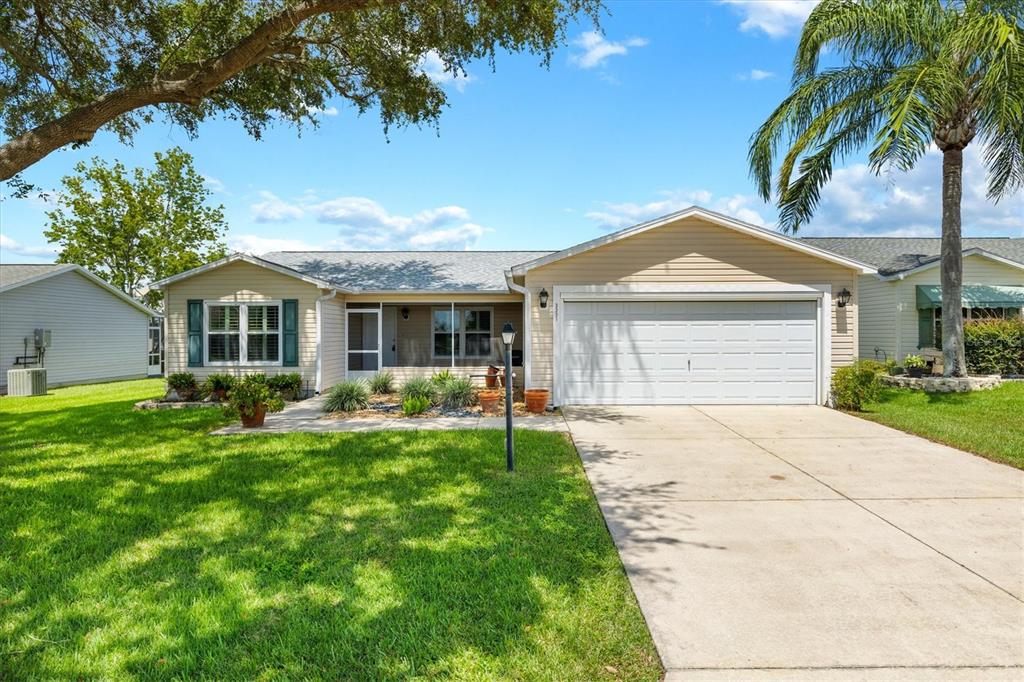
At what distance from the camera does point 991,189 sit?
11.8 meters

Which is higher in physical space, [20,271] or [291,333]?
[20,271]

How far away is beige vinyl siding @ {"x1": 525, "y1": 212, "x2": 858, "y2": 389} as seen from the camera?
10695 millimetres

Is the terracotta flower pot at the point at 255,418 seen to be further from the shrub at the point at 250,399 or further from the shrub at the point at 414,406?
the shrub at the point at 414,406

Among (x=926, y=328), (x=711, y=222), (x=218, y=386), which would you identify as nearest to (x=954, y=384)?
(x=926, y=328)

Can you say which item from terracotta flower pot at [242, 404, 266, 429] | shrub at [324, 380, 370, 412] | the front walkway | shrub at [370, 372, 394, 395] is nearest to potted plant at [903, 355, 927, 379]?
the front walkway

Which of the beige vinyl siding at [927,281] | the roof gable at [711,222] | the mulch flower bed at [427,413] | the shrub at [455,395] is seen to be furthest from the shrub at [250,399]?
the beige vinyl siding at [927,281]

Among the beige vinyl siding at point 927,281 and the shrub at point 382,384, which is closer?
the shrub at point 382,384

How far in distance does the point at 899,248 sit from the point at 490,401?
18.5 meters

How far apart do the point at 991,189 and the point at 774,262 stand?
614 cm

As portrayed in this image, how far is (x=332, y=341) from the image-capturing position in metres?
13.4

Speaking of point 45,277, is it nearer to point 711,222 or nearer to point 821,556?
point 711,222

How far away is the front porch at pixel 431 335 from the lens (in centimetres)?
1502

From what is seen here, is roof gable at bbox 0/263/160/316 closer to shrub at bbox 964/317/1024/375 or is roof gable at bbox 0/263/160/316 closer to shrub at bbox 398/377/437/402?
shrub at bbox 398/377/437/402

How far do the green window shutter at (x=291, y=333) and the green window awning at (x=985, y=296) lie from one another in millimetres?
18630
